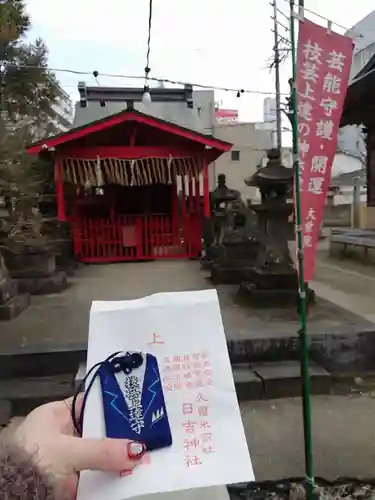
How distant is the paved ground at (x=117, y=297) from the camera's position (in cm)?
522

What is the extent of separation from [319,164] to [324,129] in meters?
0.23

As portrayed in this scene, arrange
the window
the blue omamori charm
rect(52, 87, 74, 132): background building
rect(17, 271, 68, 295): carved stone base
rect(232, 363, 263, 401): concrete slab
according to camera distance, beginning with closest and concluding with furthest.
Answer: the blue omamori charm < rect(232, 363, 263, 401): concrete slab < rect(17, 271, 68, 295): carved stone base < rect(52, 87, 74, 132): background building < the window

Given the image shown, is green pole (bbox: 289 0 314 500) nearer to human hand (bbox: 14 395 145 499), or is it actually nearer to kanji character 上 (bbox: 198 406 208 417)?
kanji character 上 (bbox: 198 406 208 417)

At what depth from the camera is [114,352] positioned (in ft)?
5.19

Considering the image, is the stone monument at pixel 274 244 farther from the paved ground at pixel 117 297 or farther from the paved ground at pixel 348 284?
the paved ground at pixel 348 284

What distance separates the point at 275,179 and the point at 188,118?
444 inches

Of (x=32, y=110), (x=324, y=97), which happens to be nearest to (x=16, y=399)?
(x=324, y=97)

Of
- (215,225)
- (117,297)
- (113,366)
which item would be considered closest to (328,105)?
(113,366)

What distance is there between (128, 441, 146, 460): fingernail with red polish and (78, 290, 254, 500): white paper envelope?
3 centimetres

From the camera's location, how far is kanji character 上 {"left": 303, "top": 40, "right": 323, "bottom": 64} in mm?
3027

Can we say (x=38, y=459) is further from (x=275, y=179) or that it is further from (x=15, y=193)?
(x=15, y=193)

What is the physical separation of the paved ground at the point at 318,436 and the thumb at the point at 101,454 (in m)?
2.23

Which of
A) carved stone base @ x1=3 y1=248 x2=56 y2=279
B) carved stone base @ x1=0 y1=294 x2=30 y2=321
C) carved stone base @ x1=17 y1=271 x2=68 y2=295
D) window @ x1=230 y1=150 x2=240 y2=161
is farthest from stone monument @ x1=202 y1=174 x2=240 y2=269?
window @ x1=230 y1=150 x2=240 y2=161

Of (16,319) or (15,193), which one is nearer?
(16,319)
